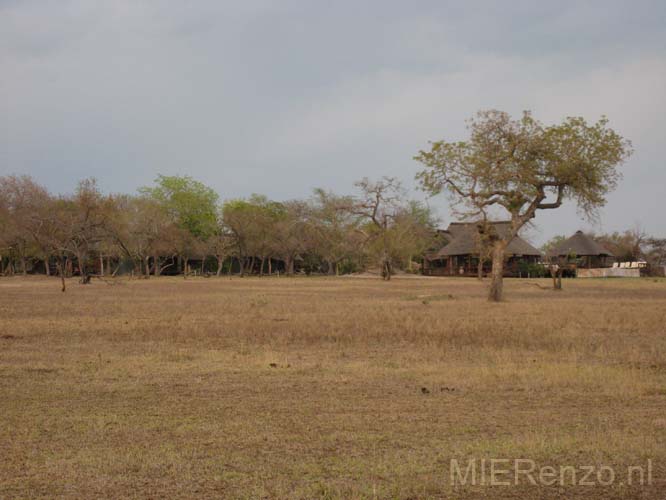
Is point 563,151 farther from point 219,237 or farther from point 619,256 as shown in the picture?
point 619,256

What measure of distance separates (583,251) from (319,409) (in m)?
83.7

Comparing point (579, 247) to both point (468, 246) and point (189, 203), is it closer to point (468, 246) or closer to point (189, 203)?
point (468, 246)

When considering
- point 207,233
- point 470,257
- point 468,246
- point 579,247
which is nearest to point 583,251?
point 579,247

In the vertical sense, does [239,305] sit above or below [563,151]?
below

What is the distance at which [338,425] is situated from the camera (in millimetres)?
6910

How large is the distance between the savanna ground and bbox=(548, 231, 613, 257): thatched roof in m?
73.6

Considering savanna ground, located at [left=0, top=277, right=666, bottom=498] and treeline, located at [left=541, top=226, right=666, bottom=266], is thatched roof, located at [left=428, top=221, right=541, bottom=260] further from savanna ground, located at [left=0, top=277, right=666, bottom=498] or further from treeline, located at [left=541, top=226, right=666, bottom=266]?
savanna ground, located at [left=0, top=277, right=666, bottom=498]

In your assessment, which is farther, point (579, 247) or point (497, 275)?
point (579, 247)

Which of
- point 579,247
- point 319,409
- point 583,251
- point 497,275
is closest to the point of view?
point 319,409

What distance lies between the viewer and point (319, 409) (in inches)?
301

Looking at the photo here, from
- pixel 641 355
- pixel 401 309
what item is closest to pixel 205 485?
pixel 641 355

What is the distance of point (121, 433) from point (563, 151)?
82.3ft


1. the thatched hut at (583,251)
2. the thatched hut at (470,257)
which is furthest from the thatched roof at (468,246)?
the thatched hut at (583,251)

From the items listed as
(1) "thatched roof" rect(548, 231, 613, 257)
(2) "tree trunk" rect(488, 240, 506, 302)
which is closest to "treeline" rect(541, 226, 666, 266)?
(1) "thatched roof" rect(548, 231, 613, 257)
